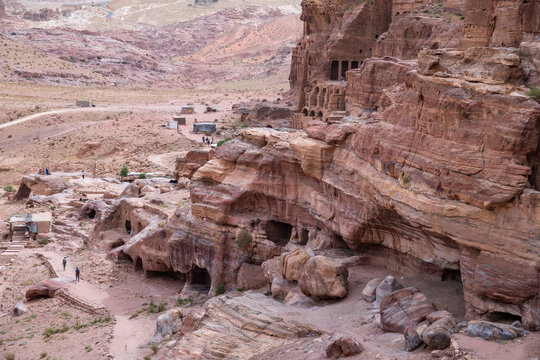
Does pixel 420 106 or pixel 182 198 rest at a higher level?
pixel 420 106

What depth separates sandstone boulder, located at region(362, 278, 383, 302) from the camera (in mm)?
19453

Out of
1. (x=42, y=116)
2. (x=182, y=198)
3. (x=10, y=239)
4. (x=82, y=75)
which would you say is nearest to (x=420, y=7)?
(x=182, y=198)

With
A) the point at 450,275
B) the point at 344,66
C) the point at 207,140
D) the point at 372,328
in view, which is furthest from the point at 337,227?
the point at 207,140

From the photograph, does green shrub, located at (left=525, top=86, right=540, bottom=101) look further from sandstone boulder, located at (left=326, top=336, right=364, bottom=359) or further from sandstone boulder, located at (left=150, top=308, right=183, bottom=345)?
sandstone boulder, located at (left=150, top=308, right=183, bottom=345)

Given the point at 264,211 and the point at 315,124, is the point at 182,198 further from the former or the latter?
the point at 315,124

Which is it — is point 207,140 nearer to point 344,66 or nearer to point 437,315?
point 344,66

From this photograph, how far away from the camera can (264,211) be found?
26.6m

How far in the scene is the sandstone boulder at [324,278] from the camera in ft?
66.4

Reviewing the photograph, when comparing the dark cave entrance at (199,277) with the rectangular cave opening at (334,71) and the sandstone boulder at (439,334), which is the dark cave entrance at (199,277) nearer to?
the sandstone boulder at (439,334)

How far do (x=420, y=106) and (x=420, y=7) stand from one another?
34.6m

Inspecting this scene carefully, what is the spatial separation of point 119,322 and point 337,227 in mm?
9965

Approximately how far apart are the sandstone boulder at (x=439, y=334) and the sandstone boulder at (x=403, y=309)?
4.58 feet

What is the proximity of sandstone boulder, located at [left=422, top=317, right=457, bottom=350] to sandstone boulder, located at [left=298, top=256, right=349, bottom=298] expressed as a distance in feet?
17.4

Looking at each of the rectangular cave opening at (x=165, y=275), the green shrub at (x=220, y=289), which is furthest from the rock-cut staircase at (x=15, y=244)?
the green shrub at (x=220, y=289)
